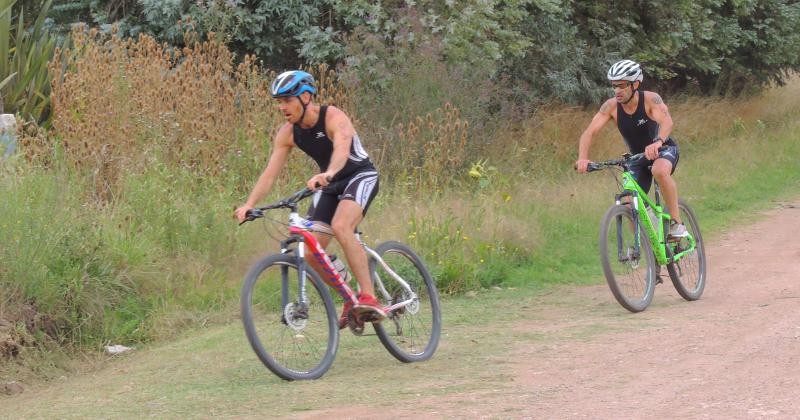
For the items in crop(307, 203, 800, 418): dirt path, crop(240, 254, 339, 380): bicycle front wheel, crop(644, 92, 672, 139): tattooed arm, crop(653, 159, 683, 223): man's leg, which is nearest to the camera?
crop(307, 203, 800, 418): dirt path

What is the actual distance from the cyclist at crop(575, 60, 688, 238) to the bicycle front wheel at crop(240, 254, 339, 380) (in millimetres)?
3135

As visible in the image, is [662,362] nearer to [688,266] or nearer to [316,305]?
[316,305]

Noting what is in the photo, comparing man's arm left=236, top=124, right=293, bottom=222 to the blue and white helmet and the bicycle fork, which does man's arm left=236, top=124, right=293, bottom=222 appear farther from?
the bicycle fork

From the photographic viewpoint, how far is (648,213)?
9961 mm

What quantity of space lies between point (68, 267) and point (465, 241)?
12.6 feet

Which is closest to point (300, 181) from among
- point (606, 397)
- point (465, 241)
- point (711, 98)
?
point (465, 241)

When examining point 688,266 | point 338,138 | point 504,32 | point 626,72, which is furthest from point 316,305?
point 504,32

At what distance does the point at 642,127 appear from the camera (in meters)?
10.2

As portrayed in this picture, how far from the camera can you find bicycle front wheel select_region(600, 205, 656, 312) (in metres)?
9.49

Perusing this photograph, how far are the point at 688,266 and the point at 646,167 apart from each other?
935mm

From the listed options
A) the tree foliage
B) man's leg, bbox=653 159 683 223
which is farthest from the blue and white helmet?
the tree foliage

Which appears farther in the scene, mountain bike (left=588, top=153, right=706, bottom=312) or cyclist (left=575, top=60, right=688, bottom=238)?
cyclist (left=575, top=60, right=688, bottom=238)

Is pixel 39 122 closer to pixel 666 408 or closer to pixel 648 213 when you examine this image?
pixel 648 213

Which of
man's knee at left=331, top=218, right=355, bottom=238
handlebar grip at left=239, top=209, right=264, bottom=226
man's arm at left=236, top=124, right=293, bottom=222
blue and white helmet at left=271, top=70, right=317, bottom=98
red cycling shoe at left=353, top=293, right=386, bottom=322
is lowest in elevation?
red cycling shoe at left=353, top=293, right=386, bottom=322
